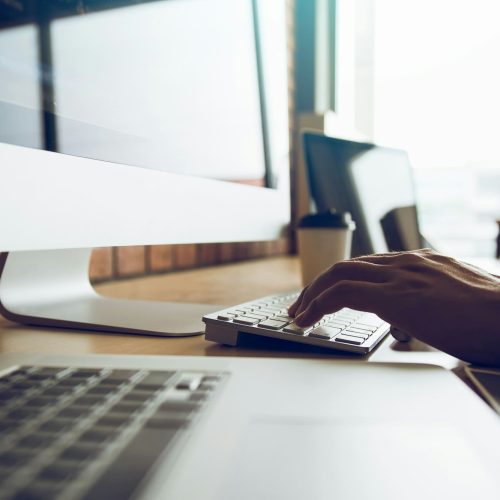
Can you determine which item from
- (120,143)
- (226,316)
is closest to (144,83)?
(120,143)

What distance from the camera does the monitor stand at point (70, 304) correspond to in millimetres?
522

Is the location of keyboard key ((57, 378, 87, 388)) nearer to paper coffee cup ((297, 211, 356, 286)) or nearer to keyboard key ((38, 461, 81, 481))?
keyboard key ((38, 461, 81, 481))

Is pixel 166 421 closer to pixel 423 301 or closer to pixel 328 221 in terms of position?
pixel 423 301

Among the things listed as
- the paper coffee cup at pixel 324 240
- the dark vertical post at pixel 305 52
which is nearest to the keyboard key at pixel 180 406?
the paper coffee cup at pixel 324 240

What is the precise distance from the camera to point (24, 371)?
28 centimetres

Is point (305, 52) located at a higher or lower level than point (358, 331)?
higher

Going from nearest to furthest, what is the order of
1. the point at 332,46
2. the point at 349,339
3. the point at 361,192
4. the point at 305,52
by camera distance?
the point at 349,339 → the point at 361,192 → the point at 305,52 → the point at 332,46

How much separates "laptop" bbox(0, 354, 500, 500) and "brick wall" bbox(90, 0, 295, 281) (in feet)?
2.57

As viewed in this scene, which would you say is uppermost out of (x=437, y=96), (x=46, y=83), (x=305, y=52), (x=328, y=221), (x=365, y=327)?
(x=305, y=52)

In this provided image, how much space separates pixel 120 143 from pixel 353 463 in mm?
412

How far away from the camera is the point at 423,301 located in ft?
1.35

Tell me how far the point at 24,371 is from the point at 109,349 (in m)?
0.16

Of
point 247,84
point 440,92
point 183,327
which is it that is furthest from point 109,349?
point 440,92

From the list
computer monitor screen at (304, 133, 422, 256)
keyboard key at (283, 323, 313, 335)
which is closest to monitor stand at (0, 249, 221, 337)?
keyboard key at (283, 323, 313, 335)
